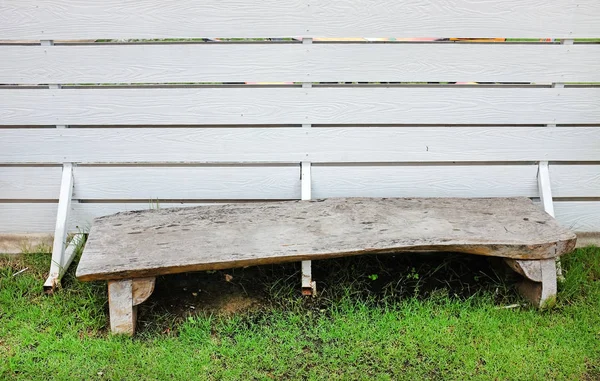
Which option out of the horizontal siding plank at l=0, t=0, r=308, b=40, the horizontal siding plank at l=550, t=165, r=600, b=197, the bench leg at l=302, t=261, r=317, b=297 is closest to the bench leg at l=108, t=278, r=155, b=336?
the bench leg at l=302, t=261, r=317, b=297

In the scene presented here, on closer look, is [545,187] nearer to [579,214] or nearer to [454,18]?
[579,214]

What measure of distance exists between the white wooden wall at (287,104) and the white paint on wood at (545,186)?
5 cm

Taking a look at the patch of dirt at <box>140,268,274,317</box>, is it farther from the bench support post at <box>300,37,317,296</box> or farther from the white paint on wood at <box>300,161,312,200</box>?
the white paint on wood at <box>300,161,312,200</box>

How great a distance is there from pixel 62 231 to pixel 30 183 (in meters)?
0.39

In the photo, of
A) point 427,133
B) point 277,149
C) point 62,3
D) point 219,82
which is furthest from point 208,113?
point 427,133

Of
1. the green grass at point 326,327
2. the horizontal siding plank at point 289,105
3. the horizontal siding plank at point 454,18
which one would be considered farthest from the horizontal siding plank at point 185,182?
the horizontal siding plank at point 454,18

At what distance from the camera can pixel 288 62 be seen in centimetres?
358

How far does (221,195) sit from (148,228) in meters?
0.57

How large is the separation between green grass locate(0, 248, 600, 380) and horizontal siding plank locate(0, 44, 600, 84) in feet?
3.56

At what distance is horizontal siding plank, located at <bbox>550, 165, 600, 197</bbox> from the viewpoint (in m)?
3.88

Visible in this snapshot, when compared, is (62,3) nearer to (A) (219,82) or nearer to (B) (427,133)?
(A) (219,82)

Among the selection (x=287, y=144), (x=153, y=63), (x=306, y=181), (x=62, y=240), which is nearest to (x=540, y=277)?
(x=306, y=181)

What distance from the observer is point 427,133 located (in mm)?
3752

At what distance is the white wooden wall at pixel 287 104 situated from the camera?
11.6 feet
